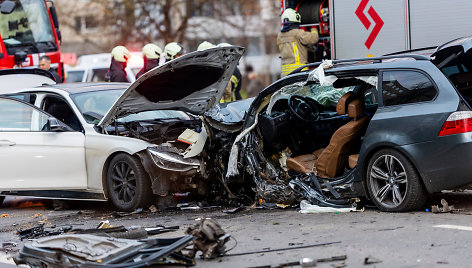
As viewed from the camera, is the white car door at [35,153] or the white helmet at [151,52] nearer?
the white car door at [35,153]

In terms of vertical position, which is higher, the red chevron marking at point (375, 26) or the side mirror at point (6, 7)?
the side mirror at point (6, 7)

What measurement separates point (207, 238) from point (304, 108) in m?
3.63

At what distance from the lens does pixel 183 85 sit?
10109mm

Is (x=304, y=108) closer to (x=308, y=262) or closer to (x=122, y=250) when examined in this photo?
(x=308, y=262)

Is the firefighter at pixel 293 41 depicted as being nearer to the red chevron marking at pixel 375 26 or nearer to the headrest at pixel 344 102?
the red chevron marking at pixel 375 26

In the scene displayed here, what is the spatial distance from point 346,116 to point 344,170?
2.55ft

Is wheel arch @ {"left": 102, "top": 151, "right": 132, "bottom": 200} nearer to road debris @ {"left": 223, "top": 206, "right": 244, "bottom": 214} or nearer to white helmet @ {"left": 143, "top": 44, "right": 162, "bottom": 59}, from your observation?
road debris @ {"left": 223, "top": 206, "right": 244, "bottom": 214}

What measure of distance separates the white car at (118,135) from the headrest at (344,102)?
1707 millimetres

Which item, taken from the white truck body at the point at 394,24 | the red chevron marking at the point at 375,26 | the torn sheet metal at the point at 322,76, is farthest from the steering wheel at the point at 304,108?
the red chevron marking at the point at 375,26

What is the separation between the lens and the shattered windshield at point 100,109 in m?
10.5

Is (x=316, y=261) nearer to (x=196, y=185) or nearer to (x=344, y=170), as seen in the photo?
(x=344, y=170)

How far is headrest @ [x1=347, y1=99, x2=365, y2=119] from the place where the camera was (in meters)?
8.65

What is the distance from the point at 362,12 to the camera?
14586mm

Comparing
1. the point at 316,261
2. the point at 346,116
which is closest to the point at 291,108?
the point at 346,116
